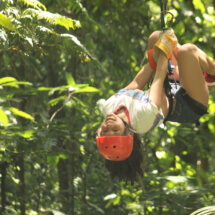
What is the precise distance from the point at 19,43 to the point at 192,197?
6.93ft

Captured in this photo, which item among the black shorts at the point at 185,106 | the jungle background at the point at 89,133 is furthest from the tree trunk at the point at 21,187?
the black shorts at the point at 185,106

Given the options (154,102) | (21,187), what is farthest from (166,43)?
(21,187)

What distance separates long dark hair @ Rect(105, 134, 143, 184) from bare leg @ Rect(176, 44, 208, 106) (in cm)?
48

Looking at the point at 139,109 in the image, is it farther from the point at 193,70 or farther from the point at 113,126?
the point at 193,70

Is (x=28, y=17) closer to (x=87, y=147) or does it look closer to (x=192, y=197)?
(x=87, y=147)

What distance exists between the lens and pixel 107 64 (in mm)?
5297

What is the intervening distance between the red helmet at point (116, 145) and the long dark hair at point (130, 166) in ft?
0.70

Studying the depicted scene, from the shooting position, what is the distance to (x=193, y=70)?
9.46 feet

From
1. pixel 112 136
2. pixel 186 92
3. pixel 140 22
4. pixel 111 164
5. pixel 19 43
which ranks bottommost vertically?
pixel 111 164

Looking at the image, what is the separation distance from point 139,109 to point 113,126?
0.19m

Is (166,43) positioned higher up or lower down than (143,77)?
higher up

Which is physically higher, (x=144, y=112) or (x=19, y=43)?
(x=19, y=43)

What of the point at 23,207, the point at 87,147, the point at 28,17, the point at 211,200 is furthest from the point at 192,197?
the point at 28,17

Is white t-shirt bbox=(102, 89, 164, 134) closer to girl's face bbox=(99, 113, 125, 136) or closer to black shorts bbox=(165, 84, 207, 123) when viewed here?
girl's face bbox=(99, 113, 125, 136)
